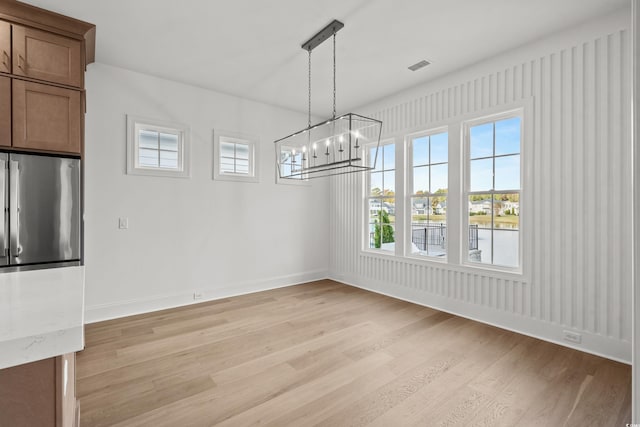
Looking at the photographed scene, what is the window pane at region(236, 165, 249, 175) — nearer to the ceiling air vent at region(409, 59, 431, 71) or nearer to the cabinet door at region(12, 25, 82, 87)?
the cabinet door at region(12, 25, 82, 87)

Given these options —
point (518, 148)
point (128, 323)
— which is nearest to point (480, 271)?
point (518, 148)

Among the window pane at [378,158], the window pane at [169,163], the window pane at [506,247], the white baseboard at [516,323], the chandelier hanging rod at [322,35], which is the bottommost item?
the white baseboard at [516,323]

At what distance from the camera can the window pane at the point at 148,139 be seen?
3.85 metres

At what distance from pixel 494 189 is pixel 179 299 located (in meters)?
4.19

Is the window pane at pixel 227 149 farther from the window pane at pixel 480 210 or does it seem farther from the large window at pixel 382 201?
the window pane at pixel 480 210

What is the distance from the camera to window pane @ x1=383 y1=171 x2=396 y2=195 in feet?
15.2

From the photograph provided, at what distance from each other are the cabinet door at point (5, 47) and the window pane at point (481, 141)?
4512 mm

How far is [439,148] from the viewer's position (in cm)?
400

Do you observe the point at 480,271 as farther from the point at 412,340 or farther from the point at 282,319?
the point at 282,319

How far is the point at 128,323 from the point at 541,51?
5.26 metres

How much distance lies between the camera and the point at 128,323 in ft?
11.2

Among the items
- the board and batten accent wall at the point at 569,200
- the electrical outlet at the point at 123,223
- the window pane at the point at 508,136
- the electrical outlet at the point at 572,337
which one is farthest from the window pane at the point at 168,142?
the electrical outlet at the point at 572,337

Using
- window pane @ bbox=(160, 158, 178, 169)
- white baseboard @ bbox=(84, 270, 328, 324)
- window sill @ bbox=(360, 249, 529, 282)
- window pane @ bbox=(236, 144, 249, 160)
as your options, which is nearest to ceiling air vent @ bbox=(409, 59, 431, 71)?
window sill @ bbox=(360, 249, 529, 282)

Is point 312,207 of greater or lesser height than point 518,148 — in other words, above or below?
below
